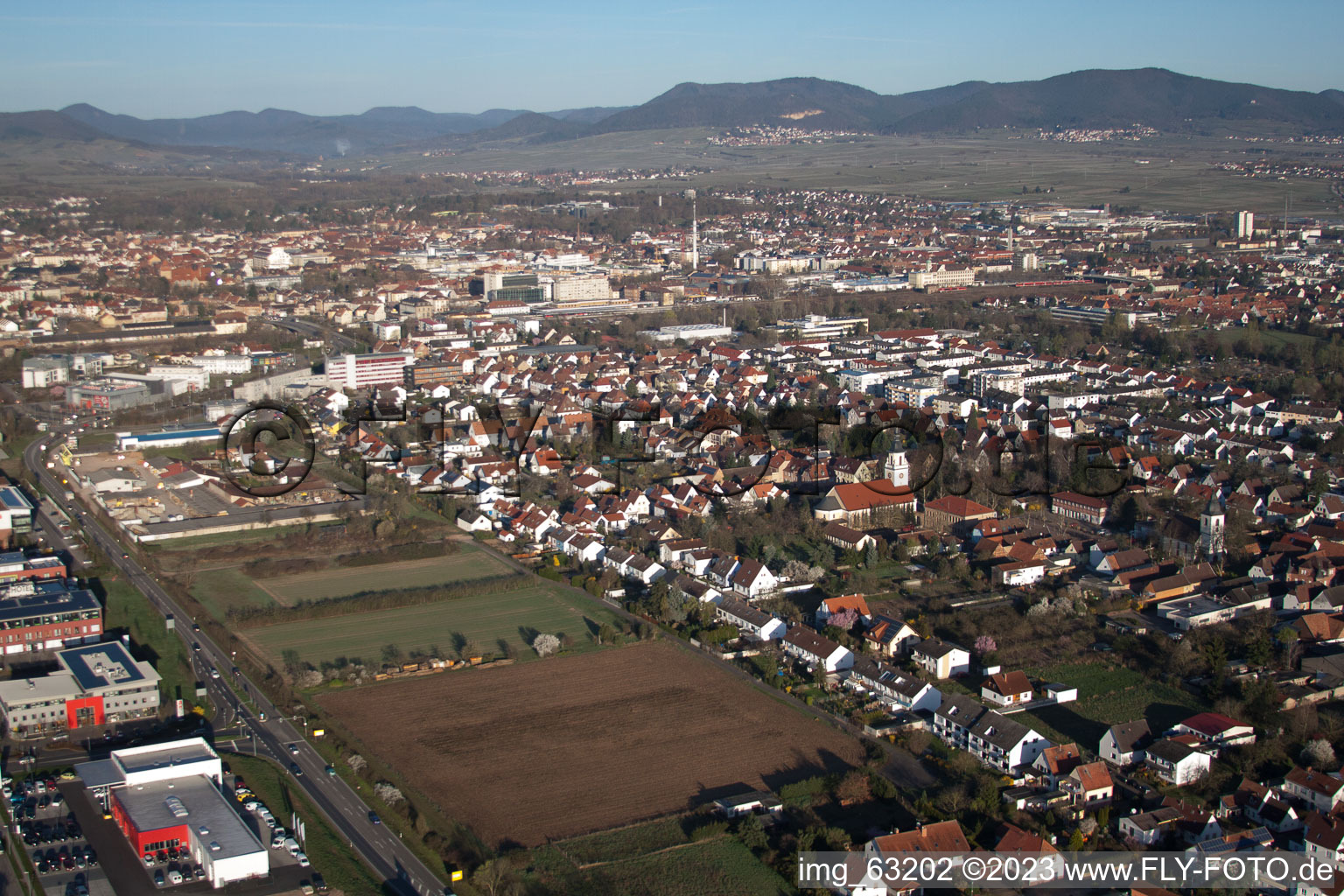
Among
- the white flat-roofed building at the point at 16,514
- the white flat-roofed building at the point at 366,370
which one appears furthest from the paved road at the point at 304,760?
the white flat-roofed building at the point at 366,370

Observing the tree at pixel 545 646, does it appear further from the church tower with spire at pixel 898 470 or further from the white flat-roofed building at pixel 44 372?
the white flat-roofed building at pixel 44 372

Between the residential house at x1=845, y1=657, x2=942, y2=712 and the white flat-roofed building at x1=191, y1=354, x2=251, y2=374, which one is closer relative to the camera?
the residential house at x1=845, y1=657, x2=942, y2=712

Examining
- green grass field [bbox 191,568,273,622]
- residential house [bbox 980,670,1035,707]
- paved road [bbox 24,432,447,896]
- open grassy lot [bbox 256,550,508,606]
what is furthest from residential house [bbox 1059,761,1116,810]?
green grass field [bbox 191,568,273,622]

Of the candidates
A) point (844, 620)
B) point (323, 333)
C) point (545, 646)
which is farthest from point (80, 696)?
point (323, 333)

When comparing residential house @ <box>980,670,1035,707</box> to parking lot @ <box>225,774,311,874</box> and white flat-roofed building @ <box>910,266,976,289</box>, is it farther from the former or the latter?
white flat-roofed building @ <box>910,266,976,289</box>

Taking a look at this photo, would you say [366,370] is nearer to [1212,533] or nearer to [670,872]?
[1212,533]

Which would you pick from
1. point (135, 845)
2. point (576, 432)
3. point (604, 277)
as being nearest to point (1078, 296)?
point (604, 277)
